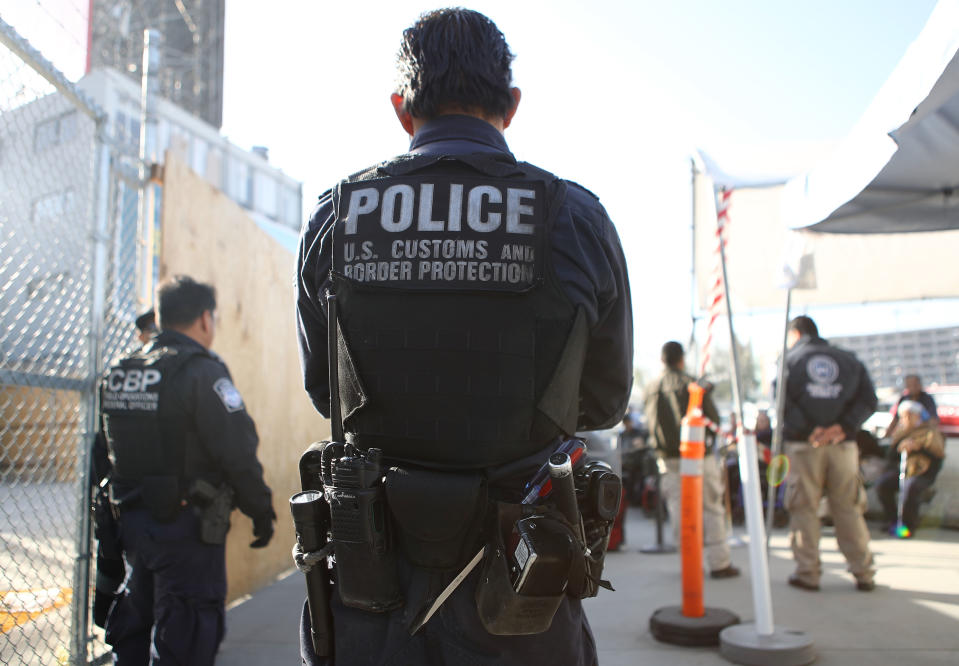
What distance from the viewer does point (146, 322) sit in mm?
3926

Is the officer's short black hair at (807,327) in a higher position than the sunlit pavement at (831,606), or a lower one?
higher

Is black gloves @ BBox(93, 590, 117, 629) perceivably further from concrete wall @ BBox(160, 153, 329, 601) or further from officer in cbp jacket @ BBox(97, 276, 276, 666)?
concrete wall @ BBox(160, 153, 329, 601)

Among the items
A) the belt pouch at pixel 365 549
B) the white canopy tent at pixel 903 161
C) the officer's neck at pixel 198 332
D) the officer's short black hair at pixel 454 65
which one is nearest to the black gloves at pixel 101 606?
the officer's neck at pixel 198 332

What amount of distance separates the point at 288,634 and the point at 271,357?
7.08 ft

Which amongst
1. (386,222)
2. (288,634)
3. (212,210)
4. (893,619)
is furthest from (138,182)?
(893,619)

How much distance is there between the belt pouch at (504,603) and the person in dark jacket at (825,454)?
14.4ft

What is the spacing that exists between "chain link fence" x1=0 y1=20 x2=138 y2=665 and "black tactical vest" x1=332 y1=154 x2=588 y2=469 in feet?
6.29

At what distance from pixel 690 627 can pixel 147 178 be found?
150 inches

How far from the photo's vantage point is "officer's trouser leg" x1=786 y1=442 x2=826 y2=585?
16.9ft

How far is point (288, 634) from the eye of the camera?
4.23 meters

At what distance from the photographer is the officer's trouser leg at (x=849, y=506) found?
5.11 metres

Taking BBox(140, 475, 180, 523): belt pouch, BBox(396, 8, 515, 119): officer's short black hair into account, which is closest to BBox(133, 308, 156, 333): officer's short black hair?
BBox(140, 475, 180, 523): belt pouch

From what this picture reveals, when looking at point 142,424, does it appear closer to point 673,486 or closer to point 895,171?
point 895,171

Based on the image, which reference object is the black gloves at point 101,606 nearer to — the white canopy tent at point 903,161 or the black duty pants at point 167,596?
the black duty pants at point 167,596
